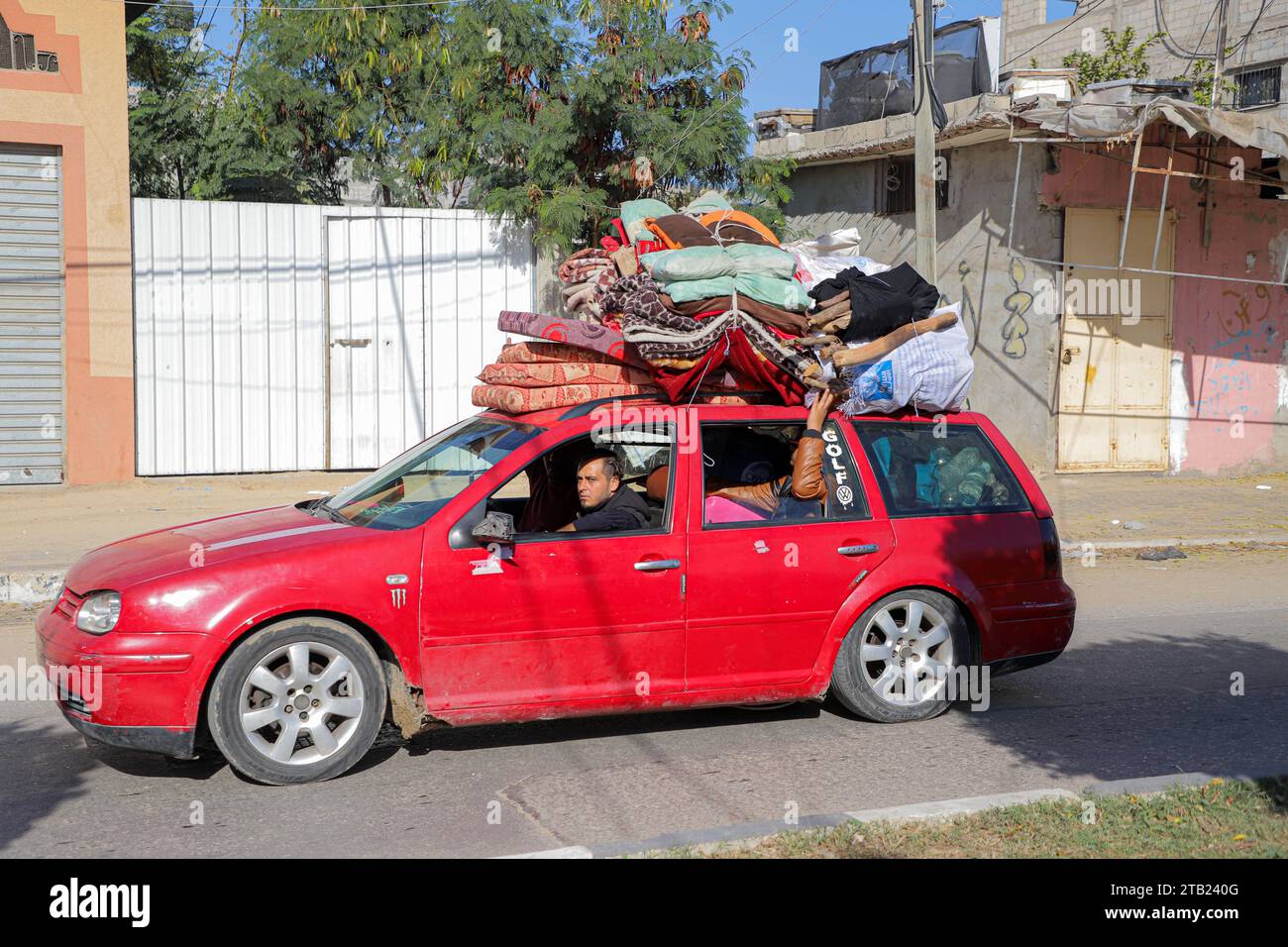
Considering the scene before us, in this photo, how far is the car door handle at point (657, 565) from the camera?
5.57 m

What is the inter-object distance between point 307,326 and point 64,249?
2.45 meters

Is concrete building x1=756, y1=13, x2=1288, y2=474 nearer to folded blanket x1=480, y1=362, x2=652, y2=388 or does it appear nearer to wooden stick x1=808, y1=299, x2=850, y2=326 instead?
wooden stick x1=808, y1=299, x2=850, y2=326

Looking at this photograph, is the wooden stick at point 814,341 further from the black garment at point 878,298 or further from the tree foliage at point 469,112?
the tree foliage at point 469,112

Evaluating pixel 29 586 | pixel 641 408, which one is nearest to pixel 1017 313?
pixel 641 408

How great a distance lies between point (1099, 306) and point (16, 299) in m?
11.9

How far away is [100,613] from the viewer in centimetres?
501

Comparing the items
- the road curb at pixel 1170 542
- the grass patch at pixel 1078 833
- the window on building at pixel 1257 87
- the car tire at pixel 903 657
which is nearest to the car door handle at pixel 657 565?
the car tire at pixel 903 657

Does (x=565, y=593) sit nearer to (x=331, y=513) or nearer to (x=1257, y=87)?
(x=331, y=513)

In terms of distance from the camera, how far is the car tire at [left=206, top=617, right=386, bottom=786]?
4996mm

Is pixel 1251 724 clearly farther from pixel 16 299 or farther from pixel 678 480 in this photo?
pixel 16 299

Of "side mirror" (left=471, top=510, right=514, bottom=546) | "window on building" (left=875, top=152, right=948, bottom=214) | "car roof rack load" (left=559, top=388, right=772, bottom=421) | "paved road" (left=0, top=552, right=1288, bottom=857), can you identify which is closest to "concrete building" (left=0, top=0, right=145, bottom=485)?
Answer: "paved road" (left=0, top=552, right=1288, bottom=857)

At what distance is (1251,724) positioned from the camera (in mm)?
6328

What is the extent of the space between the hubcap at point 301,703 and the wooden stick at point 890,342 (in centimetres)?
270

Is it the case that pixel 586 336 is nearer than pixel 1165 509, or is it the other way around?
pixel 586 336
